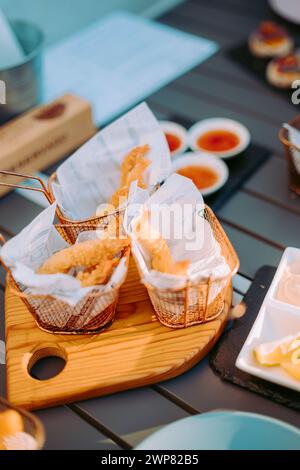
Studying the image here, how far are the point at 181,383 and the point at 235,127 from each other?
2.96 ft

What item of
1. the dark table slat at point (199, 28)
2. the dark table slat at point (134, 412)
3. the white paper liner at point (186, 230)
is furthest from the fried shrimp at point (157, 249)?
the dark table slat at point (199, 28)

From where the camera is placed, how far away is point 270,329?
109cm

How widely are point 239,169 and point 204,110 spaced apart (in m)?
0.38

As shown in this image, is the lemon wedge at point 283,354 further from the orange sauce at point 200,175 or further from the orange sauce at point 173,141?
the orange sauce at point 173,141

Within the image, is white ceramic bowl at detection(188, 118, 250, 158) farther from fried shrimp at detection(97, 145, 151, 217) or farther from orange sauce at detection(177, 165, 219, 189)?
fried shrimp at detection(97, 145, 151, 217)

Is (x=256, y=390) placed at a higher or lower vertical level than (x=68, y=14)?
lower

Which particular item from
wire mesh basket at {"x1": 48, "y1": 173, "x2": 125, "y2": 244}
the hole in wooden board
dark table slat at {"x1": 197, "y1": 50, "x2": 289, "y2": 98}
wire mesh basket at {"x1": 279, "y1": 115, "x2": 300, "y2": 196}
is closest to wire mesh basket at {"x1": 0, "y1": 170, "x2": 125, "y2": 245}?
wire mesh basket at {"x1": 48, "y1": 173, "x2": 125, "y2": 244}

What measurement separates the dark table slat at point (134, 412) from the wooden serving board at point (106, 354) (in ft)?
0.06

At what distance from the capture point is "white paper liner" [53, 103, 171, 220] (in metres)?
1.30

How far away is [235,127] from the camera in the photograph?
1.71m

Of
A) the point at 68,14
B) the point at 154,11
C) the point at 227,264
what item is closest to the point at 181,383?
the point at 227,264
